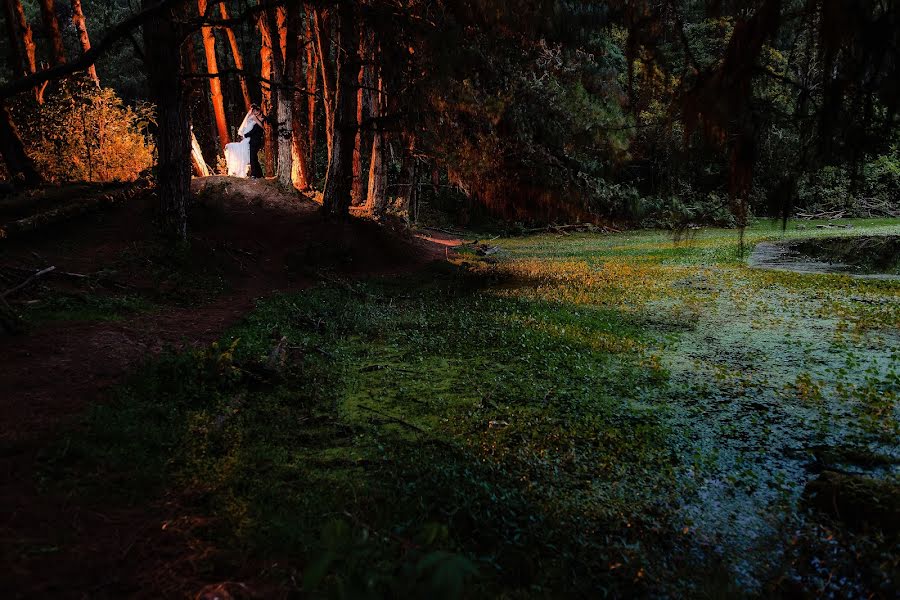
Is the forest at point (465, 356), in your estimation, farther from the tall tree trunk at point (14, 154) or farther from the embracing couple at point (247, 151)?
the embracing couple at point (247, 151)

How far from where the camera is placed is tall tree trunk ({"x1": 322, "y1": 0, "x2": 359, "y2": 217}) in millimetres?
13492

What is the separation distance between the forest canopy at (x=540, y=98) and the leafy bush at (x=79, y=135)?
55 millimetres

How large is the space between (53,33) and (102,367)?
14.3 meters

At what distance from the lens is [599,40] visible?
81.4 ft

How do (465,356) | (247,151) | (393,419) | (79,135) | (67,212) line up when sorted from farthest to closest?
(247,151)
(79,135)
(67,212)
(465,356)
(393,419)

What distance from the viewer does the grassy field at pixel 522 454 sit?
10.6ft

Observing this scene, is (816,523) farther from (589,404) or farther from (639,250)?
(639,250)

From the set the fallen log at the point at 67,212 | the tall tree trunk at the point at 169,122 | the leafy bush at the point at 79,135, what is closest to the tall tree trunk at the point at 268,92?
the leafy bush at the point at 79,135

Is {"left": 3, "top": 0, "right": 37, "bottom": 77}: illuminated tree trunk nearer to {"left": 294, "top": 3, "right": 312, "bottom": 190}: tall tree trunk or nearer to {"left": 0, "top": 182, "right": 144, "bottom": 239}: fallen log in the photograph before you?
{"left": 0, "top": 182, "right": 144, "bottom": 239}: fallen log

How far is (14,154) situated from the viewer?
11.9m

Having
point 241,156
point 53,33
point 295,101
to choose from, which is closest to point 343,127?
point 241,156

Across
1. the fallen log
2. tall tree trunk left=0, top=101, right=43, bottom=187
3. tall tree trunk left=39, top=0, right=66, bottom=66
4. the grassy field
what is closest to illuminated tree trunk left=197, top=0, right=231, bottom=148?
tall tree trunk left=39, top=0, right=66, bottom=66

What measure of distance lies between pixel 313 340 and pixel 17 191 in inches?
324

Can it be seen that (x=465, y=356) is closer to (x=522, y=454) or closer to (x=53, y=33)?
(x=522, y=454)
